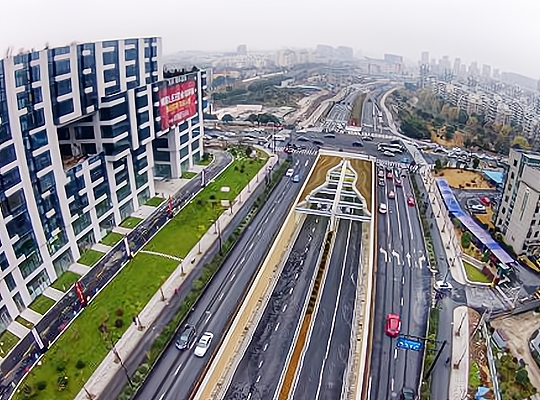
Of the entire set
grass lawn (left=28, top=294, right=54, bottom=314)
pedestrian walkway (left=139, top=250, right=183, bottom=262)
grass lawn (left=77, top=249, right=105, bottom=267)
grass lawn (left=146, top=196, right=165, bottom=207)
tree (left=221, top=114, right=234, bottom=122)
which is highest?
tree (left=221, top=114, right=234, bottom=122)

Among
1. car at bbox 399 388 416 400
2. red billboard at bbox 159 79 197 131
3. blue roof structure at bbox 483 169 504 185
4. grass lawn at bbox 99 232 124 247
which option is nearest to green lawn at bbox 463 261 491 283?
car at bbox 399 388 416 400

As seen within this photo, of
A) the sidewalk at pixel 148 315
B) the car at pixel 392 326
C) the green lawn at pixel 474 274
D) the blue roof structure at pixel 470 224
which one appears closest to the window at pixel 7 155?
the sidewalk at pixel 148 315

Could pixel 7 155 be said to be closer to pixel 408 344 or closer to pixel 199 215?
pixel 199 215

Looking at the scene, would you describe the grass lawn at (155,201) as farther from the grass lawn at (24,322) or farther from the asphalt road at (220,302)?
the grass lawn at (24,322)

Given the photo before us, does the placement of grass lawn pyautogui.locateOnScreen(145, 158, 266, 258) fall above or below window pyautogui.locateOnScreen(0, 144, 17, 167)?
below

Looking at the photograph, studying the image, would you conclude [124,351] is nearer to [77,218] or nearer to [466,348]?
[77,218]

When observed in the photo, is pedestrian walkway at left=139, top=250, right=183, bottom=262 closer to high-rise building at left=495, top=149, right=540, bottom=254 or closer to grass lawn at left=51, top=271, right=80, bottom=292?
grass lawn at left=51, top=271, right=80, bottom=292

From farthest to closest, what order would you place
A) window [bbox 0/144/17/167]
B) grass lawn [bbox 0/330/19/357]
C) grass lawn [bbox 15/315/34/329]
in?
grass lawn [bbox 15/315/34/329], grass lawn [bbox 0/330/19/357], window [bbox 0/144/17/167]
